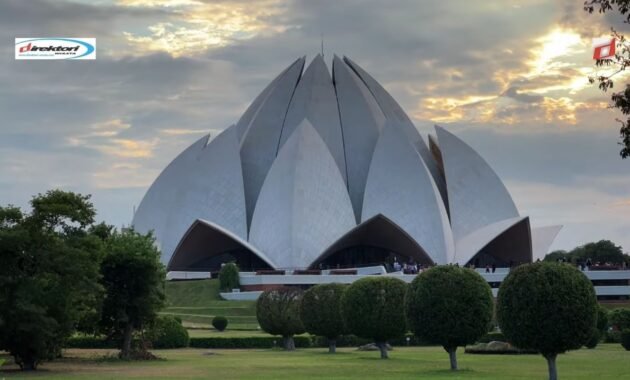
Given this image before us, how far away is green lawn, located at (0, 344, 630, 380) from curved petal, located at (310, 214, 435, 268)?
2613 cm

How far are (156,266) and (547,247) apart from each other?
132 ft

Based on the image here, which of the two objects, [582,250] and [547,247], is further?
[582,250]

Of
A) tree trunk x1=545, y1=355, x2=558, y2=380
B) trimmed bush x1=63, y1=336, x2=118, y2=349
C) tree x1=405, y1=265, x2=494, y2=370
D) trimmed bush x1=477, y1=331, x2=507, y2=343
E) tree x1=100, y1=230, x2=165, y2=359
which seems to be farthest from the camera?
trimmed bush x1=477, y1=331, x2=507, y2=343

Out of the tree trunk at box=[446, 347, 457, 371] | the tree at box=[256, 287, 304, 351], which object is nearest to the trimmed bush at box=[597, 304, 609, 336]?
the tree at box=[256, 287, 304, 351]

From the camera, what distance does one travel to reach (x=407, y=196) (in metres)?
58.7

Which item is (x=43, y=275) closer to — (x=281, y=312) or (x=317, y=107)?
(x=281, y=312)

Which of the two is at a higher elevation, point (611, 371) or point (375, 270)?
point (375, 270)

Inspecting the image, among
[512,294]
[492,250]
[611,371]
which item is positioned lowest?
[611,371]

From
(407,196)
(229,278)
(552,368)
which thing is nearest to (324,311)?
(552,368)

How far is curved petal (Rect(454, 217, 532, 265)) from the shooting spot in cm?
5841

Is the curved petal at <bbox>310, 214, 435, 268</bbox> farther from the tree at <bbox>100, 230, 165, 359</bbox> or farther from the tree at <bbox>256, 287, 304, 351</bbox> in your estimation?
the tree at <bbox>100, 230, 165, 359</bbox>

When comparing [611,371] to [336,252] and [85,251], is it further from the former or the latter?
[336,252]

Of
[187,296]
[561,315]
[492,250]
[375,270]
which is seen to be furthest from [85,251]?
[492,250]

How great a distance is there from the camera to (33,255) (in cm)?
2423
